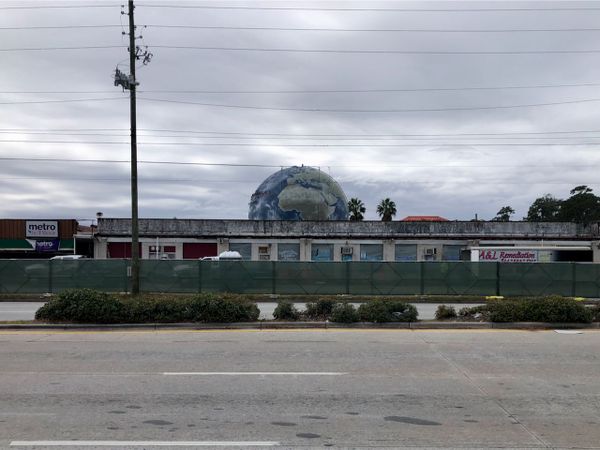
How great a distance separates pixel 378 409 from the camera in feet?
21.7

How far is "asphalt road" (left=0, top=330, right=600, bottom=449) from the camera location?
223 inches

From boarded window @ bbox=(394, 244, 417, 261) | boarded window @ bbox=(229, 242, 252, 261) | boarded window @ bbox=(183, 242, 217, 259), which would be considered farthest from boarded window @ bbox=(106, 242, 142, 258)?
boarded window @ bbox=(394, 244, 417, 261)

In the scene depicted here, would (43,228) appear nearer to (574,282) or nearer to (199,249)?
(199,249)

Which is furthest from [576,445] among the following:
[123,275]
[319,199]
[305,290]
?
[319,199]

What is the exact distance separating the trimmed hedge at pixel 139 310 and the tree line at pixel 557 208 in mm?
63928

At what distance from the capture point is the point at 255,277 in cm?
2686

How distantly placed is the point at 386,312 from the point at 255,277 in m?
13.2

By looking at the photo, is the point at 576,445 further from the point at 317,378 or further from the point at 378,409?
the point at 317,378

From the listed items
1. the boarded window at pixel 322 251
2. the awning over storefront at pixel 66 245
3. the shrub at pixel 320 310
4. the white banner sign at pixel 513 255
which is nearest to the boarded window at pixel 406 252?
the boarded window at pixel 322 251

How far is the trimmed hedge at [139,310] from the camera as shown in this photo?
47.2ft

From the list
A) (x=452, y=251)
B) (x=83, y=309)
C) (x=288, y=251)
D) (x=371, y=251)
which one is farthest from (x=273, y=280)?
(x=452, y=251)

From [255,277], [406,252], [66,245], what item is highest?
[66,245]

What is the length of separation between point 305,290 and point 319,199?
31623 millimetres

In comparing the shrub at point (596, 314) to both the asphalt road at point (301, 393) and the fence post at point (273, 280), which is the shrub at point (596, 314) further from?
the fence post at point (273, 280)
